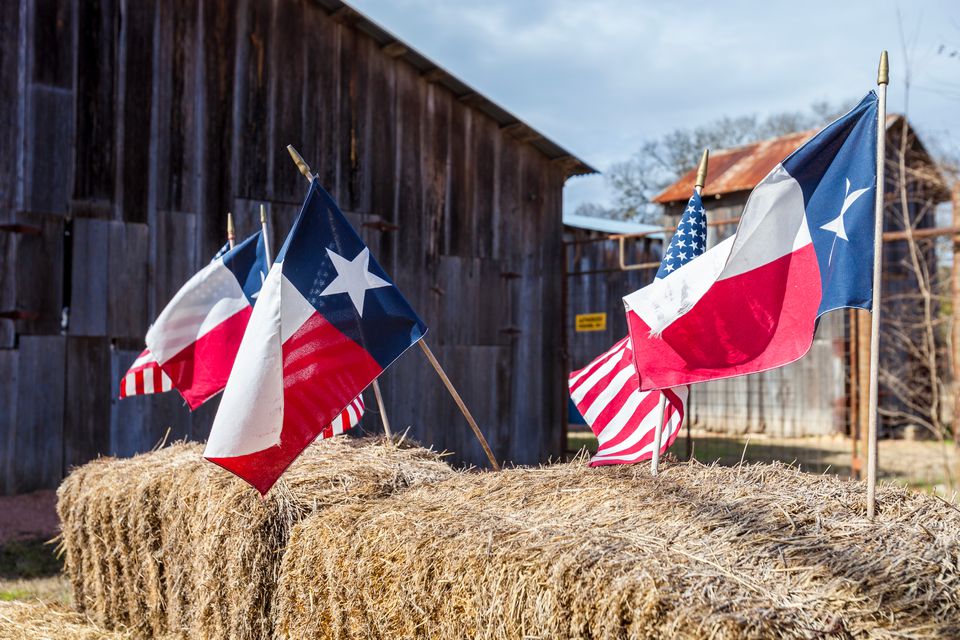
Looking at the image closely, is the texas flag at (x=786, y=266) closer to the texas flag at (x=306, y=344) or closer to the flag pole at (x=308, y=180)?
the texas flag at (x=306, y=344)

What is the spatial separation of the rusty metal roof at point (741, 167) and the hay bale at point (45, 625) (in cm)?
1542

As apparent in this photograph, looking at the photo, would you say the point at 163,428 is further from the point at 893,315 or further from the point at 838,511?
the point at 893,315

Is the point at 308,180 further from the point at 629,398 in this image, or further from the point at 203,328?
the point at 629,398

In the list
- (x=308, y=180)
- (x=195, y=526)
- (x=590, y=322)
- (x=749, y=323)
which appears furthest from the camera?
(x=590, y=322)

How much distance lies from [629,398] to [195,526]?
2565 mm

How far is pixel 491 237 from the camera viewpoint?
12.2 m

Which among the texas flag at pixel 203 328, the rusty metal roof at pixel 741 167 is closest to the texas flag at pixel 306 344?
the texas flag at pixel 203 328

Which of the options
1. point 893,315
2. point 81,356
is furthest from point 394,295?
point 893,315

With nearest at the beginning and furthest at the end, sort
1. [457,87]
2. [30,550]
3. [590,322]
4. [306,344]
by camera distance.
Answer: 1. [306,344]
2. [30,550]
3. [457,87]
4. [590,322]

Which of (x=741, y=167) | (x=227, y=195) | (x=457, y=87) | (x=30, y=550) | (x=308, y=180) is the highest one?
(x=741, y=167)

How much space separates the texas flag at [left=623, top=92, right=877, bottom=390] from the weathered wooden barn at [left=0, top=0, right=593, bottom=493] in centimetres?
497

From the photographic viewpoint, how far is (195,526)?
474cm

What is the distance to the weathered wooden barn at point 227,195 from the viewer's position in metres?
9.05

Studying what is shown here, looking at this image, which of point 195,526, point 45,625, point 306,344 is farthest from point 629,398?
point 45,625
